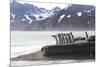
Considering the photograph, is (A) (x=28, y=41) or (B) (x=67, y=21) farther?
(B) (x=67, y=21)

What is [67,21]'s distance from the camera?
8.02 ft

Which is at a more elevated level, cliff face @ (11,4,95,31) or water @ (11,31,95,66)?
cliff face @ (11,4,95,31)

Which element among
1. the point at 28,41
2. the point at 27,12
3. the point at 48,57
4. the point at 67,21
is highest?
the point at 27,12

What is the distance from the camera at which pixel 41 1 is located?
232 cm

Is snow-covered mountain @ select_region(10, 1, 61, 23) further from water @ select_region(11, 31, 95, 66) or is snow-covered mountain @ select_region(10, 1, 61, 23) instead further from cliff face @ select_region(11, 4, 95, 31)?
water @ select_region(11, 31, 95, 66)

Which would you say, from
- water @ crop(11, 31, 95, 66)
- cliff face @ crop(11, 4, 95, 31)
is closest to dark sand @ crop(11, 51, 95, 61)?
water @ crop(11, 31, 95, 66)

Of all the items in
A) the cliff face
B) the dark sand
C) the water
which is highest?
the cliff face

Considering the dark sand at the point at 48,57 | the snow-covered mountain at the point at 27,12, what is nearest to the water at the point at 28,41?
the dark sand at the point at 48,57

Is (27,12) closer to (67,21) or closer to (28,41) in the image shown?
(28,41)

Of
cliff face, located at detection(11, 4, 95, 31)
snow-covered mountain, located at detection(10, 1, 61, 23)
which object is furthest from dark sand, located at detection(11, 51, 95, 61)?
snow-covered mountain, located at detection(10, 1, 61, 23)

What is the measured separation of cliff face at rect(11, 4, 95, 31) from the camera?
2270 millimetres

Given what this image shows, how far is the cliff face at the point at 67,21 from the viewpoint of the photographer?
2270 mm

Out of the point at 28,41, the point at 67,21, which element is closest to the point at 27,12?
the point at 28,41

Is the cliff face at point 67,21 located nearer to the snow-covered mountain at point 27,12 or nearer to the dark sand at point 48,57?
the snow-covered mountain at point 27,12
